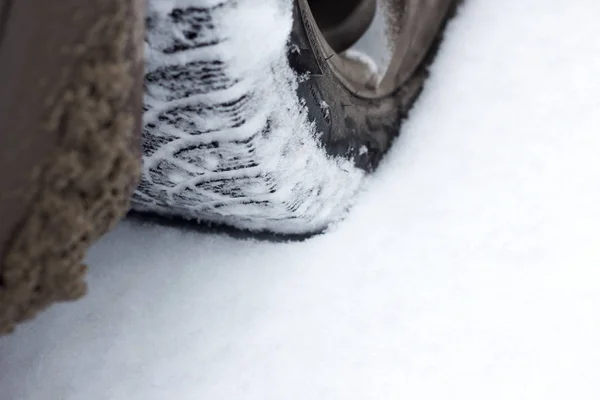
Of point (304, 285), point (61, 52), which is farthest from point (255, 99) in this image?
point (304, 285)

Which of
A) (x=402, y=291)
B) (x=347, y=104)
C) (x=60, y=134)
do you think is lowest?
(x=402, y=291)

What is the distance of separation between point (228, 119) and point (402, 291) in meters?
0.29

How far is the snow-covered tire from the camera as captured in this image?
365 millimetres

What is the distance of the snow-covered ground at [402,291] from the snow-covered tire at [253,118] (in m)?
0.05

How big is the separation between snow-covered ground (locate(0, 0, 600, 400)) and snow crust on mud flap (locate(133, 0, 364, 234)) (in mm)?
86

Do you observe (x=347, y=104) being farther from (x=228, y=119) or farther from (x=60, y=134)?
(x=60, y=134)

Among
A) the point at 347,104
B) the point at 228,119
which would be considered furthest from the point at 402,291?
the point at 228,119

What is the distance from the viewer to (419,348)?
0.58 meters

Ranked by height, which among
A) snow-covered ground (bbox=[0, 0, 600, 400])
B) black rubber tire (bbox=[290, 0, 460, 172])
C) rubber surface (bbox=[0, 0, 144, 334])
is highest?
rubber surface (bbox=[0, 0, 144, 334])

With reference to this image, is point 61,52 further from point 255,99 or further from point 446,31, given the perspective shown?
point 446,31

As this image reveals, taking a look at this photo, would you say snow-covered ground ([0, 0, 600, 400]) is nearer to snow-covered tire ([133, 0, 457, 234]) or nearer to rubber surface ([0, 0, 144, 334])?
snow-covered tire ([133, 0, 457, 234])

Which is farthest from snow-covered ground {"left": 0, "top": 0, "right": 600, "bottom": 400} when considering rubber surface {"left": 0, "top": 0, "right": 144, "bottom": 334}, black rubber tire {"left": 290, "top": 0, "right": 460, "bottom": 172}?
rubber surface {"left": 0, "top": 0, "right": 144, "bottom": 334}

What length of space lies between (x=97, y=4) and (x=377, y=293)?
396 mm

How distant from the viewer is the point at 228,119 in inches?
15.8
